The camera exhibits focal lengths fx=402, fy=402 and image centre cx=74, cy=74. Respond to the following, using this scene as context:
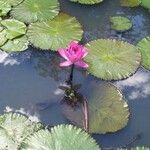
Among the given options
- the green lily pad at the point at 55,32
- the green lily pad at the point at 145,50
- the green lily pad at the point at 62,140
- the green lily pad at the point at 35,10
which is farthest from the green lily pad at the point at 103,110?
the green lily pad at the point at 35,10

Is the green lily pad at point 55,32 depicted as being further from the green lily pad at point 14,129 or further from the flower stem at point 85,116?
the green lily pad at point 14,129

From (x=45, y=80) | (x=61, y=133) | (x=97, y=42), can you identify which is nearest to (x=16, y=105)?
(x=45, y=80)

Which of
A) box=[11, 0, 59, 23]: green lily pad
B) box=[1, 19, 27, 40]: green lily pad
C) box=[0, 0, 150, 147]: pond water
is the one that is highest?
box=[11, 0, 59, 23]: green lily pad

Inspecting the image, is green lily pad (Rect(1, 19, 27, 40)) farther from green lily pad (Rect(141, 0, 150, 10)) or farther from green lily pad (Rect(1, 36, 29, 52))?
green lily pad (Rect(141, 0, 150, 10))

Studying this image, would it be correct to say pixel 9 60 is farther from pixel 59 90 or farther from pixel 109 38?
pixel 109 38

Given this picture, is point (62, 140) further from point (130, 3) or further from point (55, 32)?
point (130, 3)

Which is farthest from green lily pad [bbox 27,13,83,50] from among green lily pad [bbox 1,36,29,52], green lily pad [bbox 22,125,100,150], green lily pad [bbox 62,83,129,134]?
green lily pad [bbox 22,125,100,150]

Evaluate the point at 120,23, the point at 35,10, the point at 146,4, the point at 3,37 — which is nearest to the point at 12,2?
the point at 35,10
